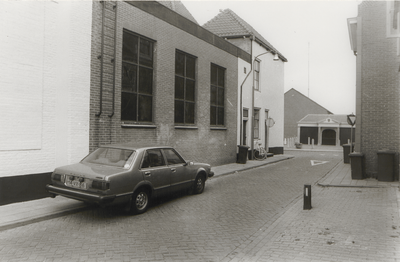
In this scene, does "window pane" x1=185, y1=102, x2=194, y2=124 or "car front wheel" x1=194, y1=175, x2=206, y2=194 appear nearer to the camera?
"car front wheel" x1=194, y1=175, x2=206, y2=194

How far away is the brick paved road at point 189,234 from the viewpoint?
458 cm

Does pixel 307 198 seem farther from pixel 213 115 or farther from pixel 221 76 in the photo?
pixel 221 76

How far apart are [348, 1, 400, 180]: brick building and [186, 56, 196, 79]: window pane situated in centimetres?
656

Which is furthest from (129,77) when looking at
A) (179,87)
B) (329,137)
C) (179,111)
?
(329,137)

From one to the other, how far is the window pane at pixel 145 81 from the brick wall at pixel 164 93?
178mm

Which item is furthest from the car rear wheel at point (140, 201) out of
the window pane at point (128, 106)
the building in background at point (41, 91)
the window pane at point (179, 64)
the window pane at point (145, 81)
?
the window pane at point (179, 64)

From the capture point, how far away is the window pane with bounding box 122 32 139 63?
1057cm

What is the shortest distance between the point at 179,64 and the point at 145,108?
2.90 metres

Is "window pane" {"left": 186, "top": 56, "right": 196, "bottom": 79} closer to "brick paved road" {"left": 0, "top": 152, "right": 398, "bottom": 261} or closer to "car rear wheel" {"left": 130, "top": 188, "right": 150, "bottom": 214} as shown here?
"brick paved road" {"left": 0, "top": 152, "right": 398, "bottom": 261}

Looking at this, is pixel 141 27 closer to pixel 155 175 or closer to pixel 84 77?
pixel 84 77

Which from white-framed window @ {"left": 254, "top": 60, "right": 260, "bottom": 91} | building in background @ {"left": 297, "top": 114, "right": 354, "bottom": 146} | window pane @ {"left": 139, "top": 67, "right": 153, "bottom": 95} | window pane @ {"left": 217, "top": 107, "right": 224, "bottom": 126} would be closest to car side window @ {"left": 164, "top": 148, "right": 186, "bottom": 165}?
window pane @ {"left": 139, "top": 67, "right": 153, "bottom": 95}

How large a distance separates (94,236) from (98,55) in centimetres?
570

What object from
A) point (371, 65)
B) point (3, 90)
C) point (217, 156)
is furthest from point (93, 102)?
point (371, 65)

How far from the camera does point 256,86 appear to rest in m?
21.0
